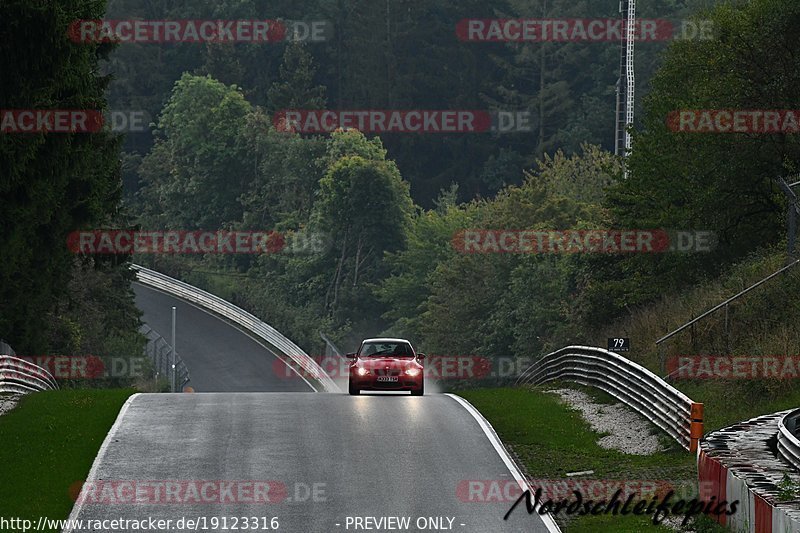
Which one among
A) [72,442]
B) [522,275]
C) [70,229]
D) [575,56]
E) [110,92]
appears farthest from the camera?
[110,92]

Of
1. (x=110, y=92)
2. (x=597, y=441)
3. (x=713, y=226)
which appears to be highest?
(x=110, y=92)

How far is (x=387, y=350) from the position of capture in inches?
1230

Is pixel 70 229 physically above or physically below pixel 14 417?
above

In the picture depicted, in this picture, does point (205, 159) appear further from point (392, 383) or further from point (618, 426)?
point (618, 426)

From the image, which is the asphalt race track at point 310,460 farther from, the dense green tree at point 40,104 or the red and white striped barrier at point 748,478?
the dense green tree at point 40,104

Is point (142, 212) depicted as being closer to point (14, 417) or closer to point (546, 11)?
point (546, 11)

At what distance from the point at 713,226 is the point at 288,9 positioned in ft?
346

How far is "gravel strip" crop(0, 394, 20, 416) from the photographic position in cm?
2736

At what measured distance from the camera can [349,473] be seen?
20438mm

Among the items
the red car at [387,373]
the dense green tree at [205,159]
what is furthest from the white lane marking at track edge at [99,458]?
the dense green tree at [205,159]

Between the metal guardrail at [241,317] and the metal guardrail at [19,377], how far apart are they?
3348 cm

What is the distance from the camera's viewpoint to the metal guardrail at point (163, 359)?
7141 centimetres

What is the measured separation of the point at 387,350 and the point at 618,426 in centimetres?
725

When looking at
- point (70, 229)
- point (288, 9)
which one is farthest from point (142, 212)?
point (70, 229)
